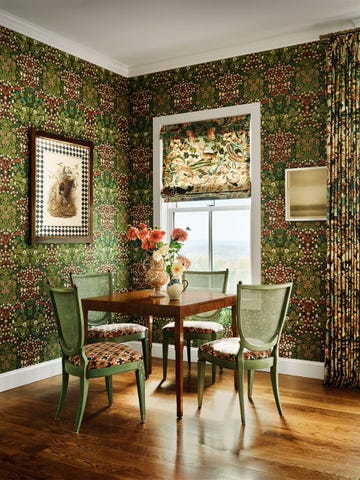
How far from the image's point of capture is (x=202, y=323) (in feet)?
15.9

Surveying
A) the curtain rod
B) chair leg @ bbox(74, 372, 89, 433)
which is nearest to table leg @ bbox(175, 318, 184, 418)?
chair leg @ bbox(74, 372, 89, 433)

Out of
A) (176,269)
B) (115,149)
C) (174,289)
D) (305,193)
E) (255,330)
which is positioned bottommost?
(255,330)

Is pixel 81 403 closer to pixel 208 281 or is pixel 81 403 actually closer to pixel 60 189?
pixel 208 281

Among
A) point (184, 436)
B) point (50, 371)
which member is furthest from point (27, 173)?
point (184, 436)

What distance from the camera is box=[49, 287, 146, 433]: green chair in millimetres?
3541

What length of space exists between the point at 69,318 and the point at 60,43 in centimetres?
279

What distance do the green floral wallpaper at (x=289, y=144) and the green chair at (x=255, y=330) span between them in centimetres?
118

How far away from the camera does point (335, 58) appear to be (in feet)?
15.3

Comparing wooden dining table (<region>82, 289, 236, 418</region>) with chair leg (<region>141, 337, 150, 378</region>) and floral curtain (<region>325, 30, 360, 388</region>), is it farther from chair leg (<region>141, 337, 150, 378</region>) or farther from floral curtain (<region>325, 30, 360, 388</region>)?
floral curtain (<region>325, 30, 360, 388</region>)

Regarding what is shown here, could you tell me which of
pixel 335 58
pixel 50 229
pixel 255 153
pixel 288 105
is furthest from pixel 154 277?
pixel 335 58

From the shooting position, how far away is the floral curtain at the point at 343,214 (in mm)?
4574

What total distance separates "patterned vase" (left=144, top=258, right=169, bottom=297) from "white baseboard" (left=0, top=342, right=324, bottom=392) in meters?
1.30

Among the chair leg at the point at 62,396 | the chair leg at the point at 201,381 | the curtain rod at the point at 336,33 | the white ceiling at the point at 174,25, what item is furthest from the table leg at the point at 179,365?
the curtain rod at the point at 336,33

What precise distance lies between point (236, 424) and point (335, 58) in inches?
124
